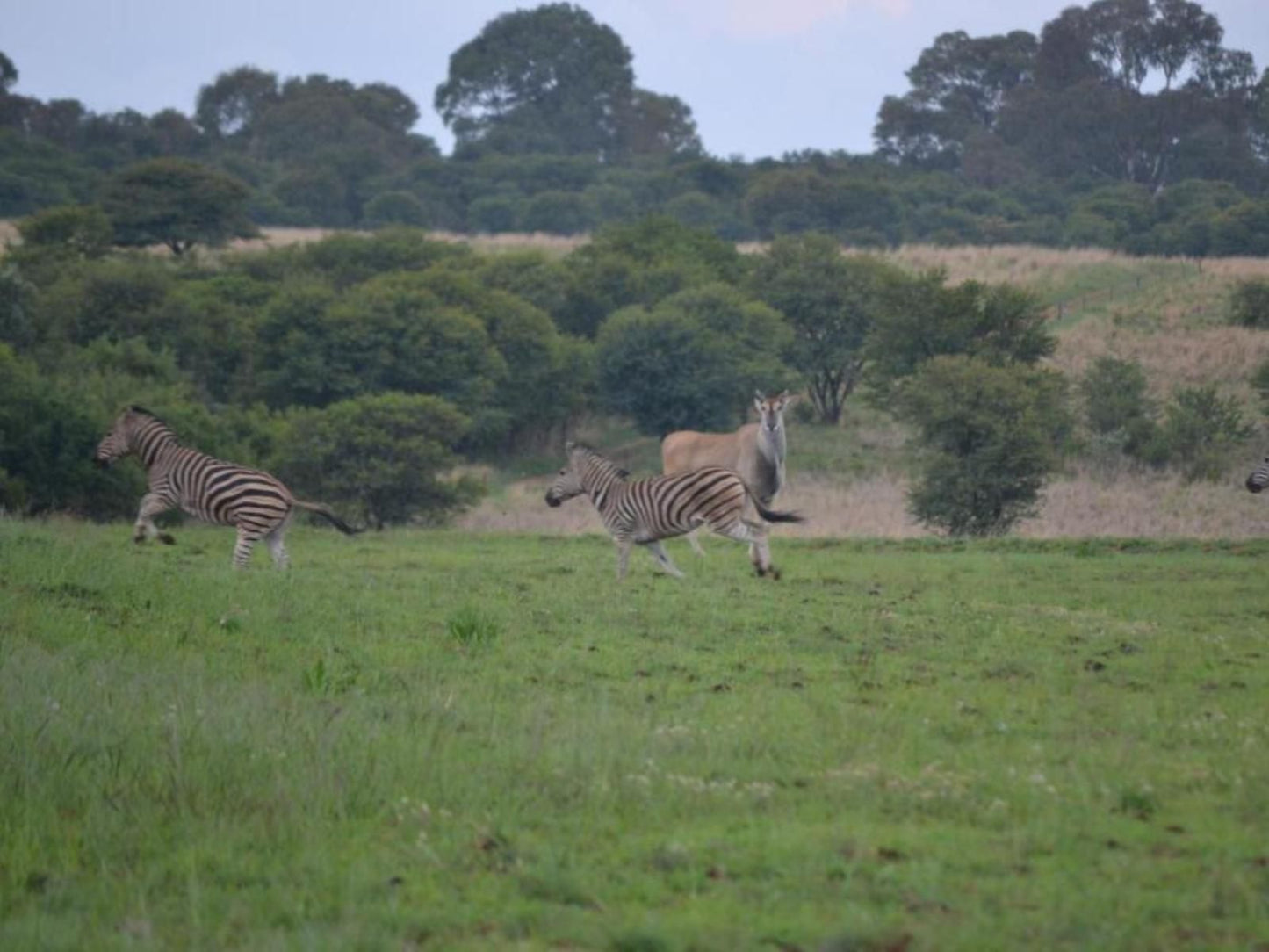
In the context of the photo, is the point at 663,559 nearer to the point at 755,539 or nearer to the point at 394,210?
the point at 755,539

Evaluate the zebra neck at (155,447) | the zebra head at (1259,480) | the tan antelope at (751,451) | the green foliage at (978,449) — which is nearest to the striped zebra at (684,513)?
the tan antelope at (751,451)

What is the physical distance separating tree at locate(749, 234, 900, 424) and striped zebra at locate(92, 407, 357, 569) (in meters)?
28.5

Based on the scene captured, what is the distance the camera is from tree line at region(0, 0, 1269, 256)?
73000 mm

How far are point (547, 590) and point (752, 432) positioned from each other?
8.22 meters

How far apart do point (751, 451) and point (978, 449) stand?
709 cm

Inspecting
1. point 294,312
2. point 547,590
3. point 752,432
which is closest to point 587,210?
point 294,312

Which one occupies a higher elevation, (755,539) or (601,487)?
(601,487)

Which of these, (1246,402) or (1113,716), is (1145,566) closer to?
(1113,716)

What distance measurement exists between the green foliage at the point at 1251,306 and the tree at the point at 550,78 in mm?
58393

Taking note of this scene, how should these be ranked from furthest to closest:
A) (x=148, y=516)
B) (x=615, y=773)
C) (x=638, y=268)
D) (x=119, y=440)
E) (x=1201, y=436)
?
(x=638, y=268) → (x=1201, y=436) → (x=119, y=440) → (x=148, y=516) → (x=615, y=773)

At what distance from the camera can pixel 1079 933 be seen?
17.7 feet

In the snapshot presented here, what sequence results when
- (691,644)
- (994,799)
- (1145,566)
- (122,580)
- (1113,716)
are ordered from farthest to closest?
(1145,566) < (122,580) < (691,644) < (1113,716) < (994,799)

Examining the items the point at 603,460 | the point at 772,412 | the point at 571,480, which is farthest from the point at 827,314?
the point at 603,460

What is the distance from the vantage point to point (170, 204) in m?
56.6
